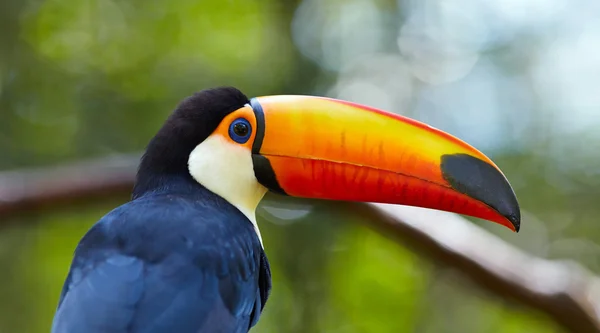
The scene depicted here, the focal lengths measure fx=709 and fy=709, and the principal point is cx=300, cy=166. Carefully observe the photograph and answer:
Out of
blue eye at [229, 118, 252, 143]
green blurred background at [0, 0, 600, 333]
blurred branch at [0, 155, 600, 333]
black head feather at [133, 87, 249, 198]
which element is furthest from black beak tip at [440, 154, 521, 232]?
green blurred background at [0, 0, 600, 333]

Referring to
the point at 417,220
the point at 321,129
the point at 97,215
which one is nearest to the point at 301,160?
the point at 321,129

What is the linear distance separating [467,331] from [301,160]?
6.02 metres

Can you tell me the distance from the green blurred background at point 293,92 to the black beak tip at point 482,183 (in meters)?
2.73

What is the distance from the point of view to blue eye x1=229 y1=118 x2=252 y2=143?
256 centimetres

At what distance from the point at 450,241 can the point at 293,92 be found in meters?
3.23

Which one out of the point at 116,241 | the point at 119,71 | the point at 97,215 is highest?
the point at 116,241

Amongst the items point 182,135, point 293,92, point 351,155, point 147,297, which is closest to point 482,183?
point 351,155

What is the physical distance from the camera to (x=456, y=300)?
7.84m

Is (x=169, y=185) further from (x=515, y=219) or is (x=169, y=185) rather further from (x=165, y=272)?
(x=515, y=219)

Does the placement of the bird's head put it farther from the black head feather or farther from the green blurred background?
the green blurred background

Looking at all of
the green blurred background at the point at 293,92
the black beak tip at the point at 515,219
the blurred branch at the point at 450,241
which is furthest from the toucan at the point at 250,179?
the green blurred background at the point at 293,92

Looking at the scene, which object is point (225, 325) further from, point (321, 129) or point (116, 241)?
point (321, 129)

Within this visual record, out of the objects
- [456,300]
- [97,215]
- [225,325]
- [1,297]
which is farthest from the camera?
[456,300]

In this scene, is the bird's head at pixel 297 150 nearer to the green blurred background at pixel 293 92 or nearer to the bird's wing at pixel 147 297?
the bird's wing at pixel 147 297
